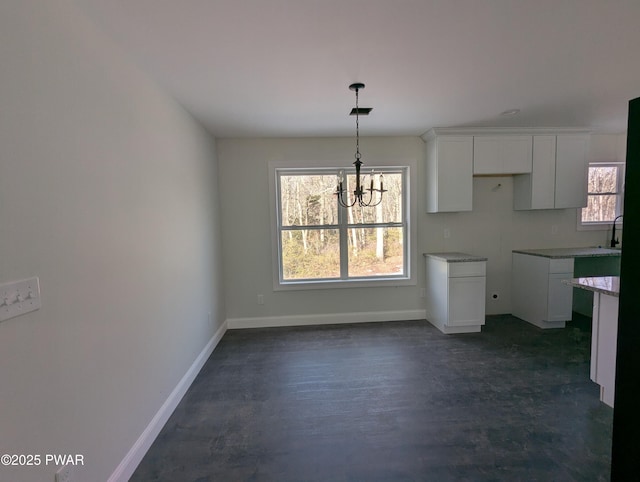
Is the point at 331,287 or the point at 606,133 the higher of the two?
the point at 606,133

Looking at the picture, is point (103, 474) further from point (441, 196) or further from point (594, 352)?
point (441, 196)

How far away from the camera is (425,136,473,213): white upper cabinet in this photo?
137 inches

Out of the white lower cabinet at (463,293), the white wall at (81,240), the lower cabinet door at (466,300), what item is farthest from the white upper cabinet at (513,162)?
the white wall at (81,240)

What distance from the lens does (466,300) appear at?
336 cm

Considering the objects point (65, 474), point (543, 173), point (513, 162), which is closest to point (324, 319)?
point (65, 474)

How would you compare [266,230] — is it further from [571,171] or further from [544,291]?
[571,171]

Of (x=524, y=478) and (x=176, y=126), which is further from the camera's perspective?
(x=176, y=126)

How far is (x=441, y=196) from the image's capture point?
11.6 ft

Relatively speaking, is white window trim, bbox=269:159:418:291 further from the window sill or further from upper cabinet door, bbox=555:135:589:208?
upper cabinet door, bbox=555:135:589:208

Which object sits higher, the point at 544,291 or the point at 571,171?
the point at 571,171

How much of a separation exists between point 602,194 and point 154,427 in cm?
585

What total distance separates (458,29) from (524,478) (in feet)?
8.27

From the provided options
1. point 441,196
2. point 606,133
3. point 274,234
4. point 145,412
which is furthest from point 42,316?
point 606,133

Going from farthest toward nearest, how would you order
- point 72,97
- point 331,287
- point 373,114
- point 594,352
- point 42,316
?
point 331,287 < point 373,114 < point 594,352 < point 72,97 < point 42,316
